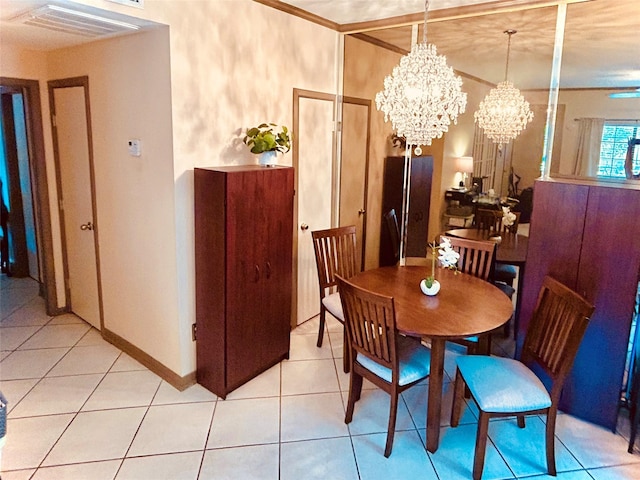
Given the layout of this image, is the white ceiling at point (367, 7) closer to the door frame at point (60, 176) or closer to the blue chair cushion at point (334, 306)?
the door frame at point (60, 176)

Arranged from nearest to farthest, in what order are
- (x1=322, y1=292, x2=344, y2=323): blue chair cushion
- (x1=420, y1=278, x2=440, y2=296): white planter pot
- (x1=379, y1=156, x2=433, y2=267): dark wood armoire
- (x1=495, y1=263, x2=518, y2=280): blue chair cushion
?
(x1=420, y1=278, x2=440, y2=296): white planter pot → (x1=322, y1=292, x2=344, y2=323): blue chair cushion → (x1=495, y1=263, x2=518, y2=280): blue chair cushion → (x1=379, y1=156, x2=433, y2=267): dark wood armoire

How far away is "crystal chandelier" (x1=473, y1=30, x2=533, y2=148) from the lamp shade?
26 centimetres

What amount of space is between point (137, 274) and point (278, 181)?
127 centimetres

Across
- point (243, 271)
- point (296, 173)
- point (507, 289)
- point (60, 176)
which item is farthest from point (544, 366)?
point (60, 176)

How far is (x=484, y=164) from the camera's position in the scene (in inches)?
141

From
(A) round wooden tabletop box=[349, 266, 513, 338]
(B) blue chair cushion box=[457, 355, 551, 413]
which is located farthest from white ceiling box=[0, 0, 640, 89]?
(B) blue chair cushion box=[457, 355, 551, 413]

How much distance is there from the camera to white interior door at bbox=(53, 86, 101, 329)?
3.57 meters

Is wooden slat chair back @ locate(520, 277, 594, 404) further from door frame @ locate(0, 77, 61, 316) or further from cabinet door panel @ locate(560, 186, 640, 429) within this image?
door frame @ locate(0, 77, 61, 316)

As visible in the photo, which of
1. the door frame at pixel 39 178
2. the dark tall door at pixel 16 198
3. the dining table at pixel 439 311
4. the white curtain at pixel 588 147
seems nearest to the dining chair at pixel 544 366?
the dining table at pixel 439 311

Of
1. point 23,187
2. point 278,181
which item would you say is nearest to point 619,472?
point 278,181

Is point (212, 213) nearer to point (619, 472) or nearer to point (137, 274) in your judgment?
point (137, 274)

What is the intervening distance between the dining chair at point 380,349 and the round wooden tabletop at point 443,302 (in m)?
0.13

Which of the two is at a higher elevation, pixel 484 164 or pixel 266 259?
pixel 484 164

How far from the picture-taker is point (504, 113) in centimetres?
338
